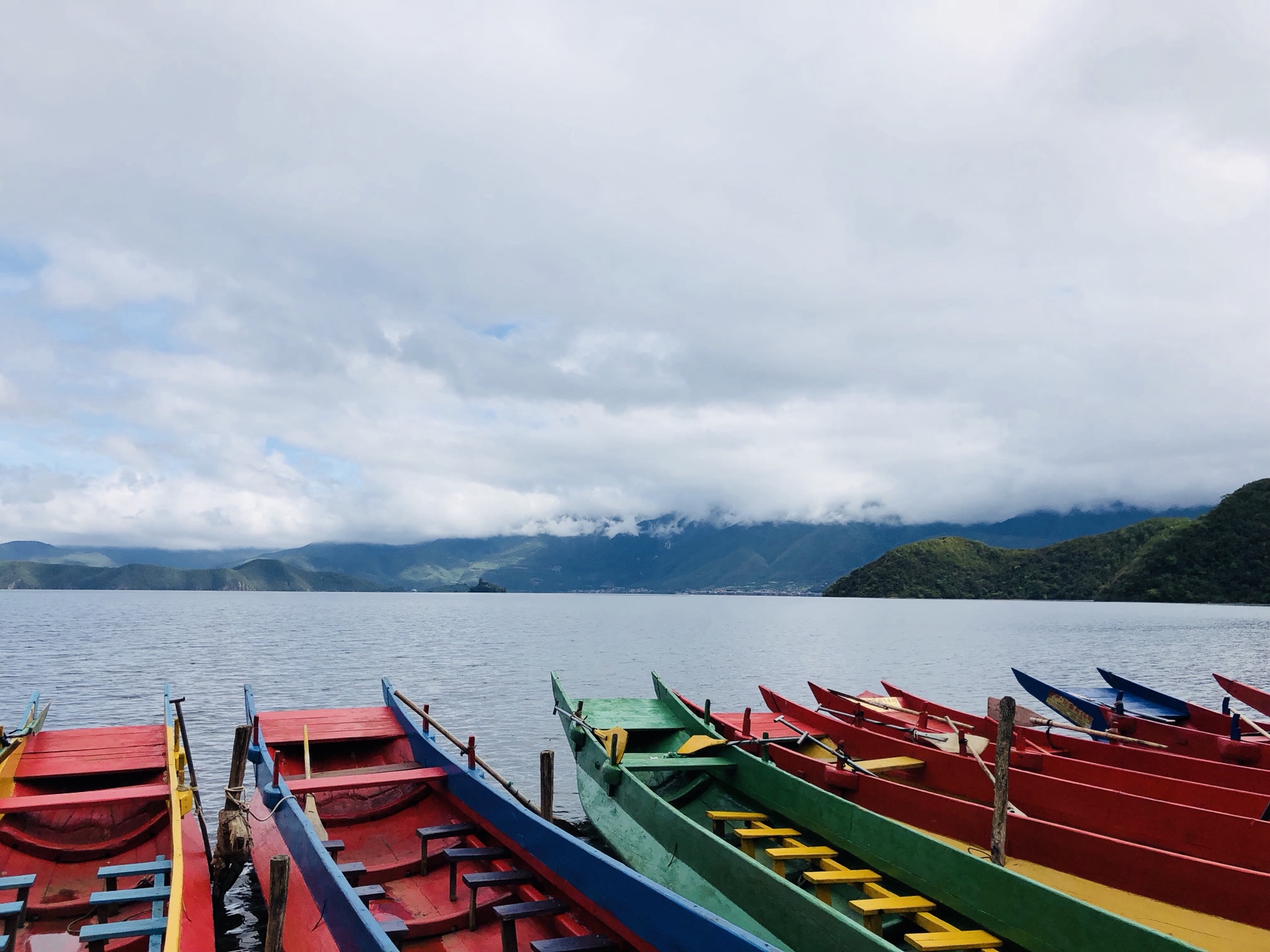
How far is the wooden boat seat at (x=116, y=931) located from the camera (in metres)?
8.29

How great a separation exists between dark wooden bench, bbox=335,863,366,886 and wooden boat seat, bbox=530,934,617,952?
3183mm

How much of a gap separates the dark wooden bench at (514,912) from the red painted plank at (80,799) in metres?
6.29

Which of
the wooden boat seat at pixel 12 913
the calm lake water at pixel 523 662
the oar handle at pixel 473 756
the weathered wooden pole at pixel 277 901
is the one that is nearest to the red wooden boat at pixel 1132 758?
the oar handle at pixel 473 756

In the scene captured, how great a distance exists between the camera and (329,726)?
16.1 meters

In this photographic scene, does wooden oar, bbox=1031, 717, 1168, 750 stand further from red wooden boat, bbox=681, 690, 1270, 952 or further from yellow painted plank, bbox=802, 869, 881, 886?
yellow painted plank, bbox=802, 869, 881, 886

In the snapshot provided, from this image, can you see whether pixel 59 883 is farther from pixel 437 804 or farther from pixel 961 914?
pixel 961 914

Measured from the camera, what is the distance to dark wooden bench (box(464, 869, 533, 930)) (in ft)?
31.2

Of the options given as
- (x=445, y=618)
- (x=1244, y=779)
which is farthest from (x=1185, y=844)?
(x=445, y=618)

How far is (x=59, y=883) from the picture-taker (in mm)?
10477

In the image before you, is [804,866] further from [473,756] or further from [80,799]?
[80,799]

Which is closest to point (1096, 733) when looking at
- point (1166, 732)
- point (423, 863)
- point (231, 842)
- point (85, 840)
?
point (1166, 732)

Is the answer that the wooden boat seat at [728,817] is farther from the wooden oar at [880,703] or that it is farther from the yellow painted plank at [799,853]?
the wooden oar at [880,703]

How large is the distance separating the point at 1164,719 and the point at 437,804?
16262mm

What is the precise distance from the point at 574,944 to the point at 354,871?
370 centimetres
